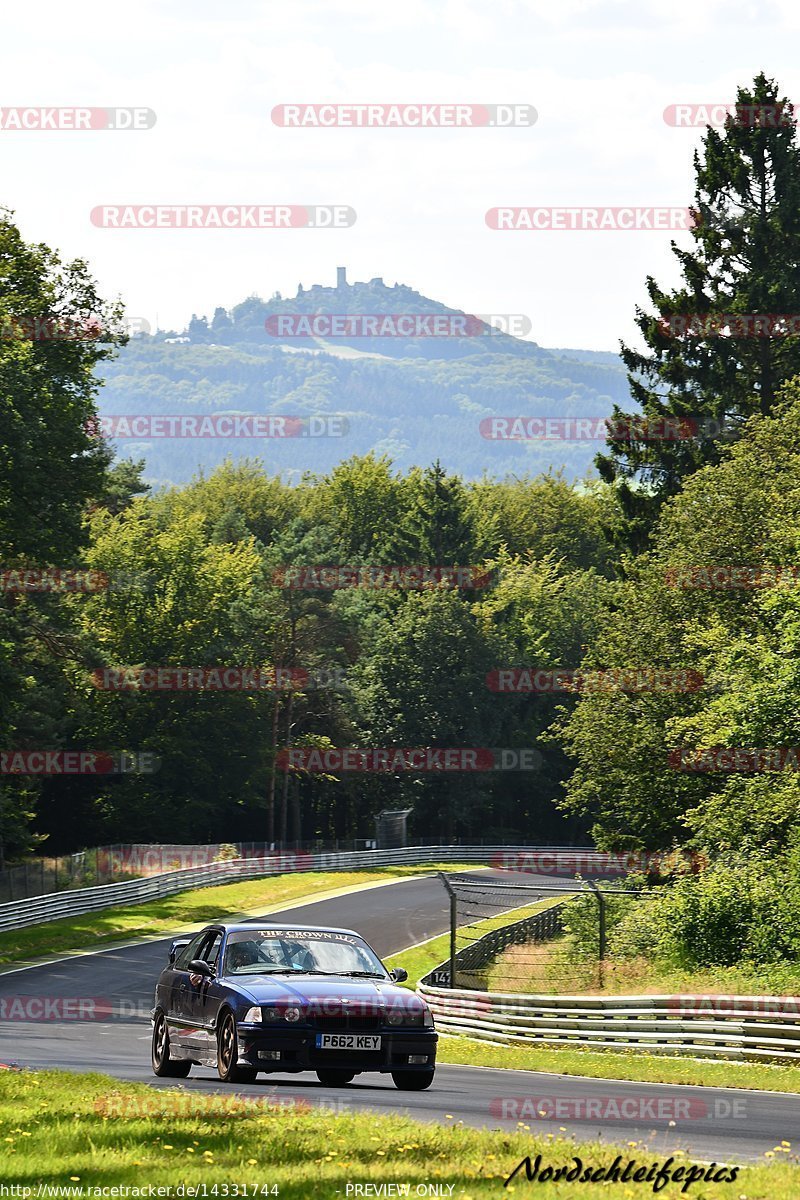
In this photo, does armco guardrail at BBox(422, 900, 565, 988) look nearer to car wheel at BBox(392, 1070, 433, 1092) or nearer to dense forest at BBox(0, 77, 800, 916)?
dense forest at BBox(0, 77, 800, 916)

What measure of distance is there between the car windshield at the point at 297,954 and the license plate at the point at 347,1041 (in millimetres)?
1152

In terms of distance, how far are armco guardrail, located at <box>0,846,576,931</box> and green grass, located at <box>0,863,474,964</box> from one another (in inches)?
14.2

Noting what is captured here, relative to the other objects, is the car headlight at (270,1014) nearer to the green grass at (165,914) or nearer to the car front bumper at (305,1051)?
the car front bumper at (305,1051)

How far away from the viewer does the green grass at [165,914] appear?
48.6 meters

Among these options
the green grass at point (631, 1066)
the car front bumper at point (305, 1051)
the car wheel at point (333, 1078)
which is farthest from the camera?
the green grass at point (631, 1066)

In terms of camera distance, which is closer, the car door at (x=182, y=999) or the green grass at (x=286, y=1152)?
the green grass at (x=286, y=1152)

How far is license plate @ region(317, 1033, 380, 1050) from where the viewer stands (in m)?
14.7

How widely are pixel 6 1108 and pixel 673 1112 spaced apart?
19.3 ft

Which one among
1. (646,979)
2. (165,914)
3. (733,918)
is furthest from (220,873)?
(733,918)

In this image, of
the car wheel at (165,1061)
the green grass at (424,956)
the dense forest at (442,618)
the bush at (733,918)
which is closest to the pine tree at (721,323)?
the dense forest at (442,618)

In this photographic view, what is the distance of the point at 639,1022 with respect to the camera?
25391mm

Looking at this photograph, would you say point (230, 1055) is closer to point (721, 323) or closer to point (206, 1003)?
point (206, 1003)

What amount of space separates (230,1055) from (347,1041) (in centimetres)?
118

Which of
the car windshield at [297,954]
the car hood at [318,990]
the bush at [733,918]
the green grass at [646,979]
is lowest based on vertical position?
the green grass at [646,979]
